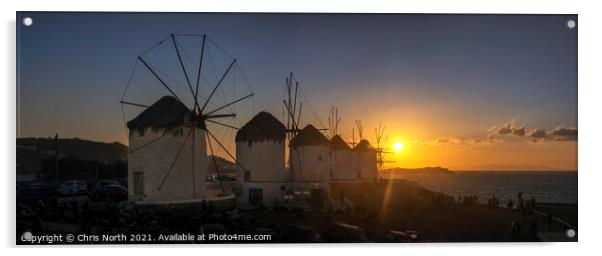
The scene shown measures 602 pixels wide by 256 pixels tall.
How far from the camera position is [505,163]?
7527 mm

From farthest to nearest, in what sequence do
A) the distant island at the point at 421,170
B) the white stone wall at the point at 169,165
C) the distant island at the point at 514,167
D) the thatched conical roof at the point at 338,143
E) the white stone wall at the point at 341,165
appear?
the white stone wall at the point at 341,165
the thatched conical roof at the point at 338,143
the distant island at the point at 421,170
the white stone wall at the point at 169,165
the distant island at the point at 514,167

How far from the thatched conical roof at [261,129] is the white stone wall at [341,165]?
2.70 feet

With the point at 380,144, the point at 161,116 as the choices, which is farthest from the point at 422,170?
the point at 161,116

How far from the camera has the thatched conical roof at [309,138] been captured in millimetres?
7772

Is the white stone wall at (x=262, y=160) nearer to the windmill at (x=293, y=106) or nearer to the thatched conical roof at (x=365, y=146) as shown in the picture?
the windmill at (x=293, y=106)

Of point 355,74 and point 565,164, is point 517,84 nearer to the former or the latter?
point 565,164

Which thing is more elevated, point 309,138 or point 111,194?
point 309,138

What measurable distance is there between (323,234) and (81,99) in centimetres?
324

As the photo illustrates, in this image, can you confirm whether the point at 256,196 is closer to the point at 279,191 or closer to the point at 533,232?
the point at 279,191

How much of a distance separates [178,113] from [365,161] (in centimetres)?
246

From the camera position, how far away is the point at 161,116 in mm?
7547

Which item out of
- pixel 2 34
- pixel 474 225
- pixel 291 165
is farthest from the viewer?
pixel 291 165

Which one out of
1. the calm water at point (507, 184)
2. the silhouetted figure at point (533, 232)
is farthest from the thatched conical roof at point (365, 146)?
the silhouetted figure at point (533, 232)
